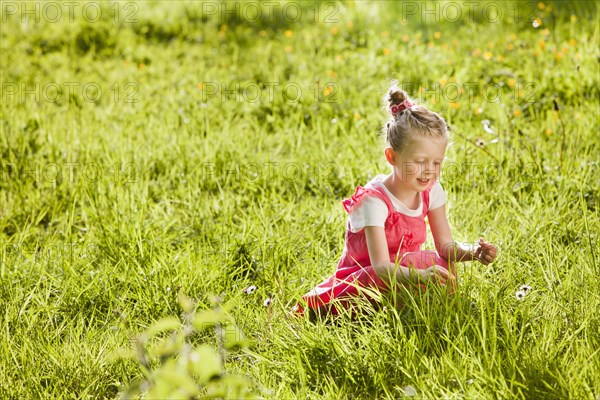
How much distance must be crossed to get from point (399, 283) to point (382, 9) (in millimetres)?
3964

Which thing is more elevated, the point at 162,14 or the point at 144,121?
the point at 162,14

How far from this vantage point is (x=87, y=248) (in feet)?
10.6

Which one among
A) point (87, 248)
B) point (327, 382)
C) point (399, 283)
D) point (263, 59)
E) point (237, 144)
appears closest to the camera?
point (327, 382)

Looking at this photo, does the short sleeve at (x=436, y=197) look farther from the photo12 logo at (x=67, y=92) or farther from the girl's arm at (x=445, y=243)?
the photo12 logo at (x=67, y=92)

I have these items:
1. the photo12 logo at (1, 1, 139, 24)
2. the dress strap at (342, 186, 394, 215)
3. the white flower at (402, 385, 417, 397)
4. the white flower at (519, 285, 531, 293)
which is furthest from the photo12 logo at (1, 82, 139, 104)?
the white flower at (402, 385, 417, 397)

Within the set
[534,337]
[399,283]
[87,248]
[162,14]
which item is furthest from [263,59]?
[534,337]

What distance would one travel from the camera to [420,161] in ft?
8.50

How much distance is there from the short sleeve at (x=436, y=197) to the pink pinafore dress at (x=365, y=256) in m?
0.02

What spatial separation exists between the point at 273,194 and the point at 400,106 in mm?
1139

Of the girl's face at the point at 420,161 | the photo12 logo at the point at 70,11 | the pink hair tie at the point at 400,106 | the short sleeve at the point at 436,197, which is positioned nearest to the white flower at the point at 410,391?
the girl's face at the point at 420,161

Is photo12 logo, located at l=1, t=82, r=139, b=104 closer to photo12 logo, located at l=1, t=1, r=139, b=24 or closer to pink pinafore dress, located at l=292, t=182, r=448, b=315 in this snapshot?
photo12 logo, located at l=1, t=1, r=139, b=24

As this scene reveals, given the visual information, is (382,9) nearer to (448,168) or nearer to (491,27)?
(491,27)

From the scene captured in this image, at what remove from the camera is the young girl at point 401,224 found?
8.41ft

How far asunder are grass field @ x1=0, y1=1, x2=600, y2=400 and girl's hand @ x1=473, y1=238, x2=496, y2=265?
0.37 feet
